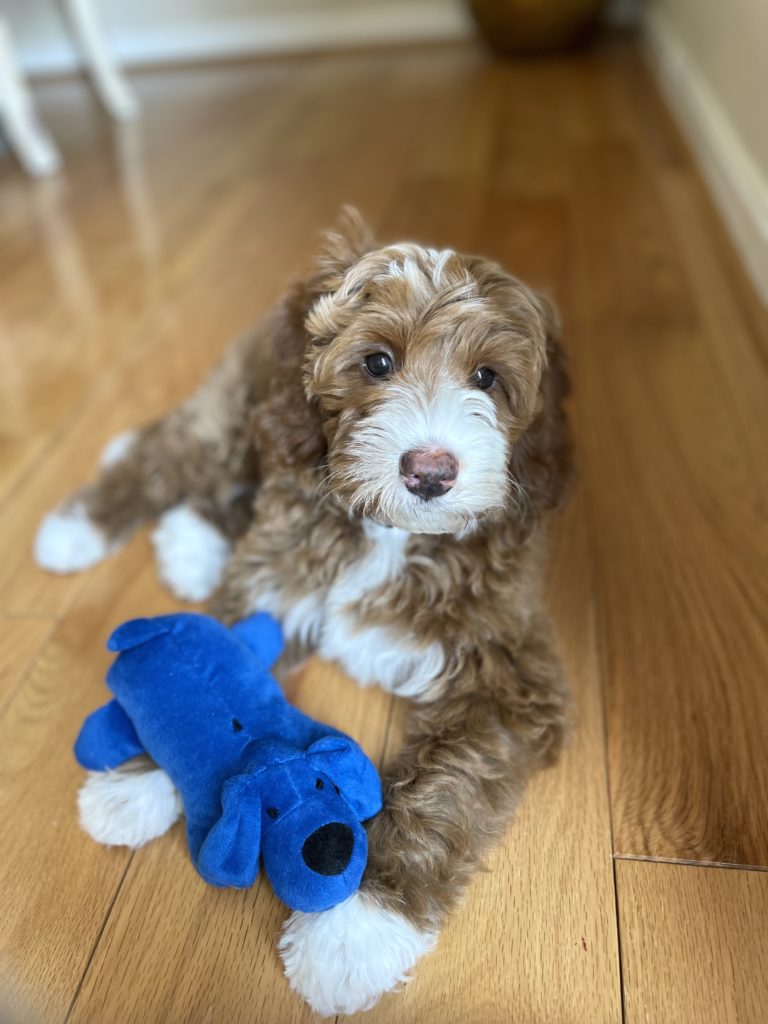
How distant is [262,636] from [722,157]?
8.36 ft

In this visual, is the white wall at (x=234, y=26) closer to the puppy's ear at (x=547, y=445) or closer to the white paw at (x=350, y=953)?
the puppy's ear at (x=547, y=445)

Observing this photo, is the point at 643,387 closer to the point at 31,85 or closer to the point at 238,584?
the point at 238,584

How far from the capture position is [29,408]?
221 cm

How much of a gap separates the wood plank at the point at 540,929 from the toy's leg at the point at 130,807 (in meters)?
0.35

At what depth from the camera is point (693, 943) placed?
1.07m

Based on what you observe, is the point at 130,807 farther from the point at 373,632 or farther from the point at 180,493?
the point at 180,493

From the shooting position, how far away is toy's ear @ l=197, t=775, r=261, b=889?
101cm

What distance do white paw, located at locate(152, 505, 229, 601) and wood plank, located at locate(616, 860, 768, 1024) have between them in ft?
2.95

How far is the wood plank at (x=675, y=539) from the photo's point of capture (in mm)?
1247

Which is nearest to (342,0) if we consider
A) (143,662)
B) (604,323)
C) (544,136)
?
(544,136)

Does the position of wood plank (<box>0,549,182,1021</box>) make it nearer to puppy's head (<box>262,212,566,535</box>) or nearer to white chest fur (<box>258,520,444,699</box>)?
white chest fur (<box>258,520,444,699</box>)

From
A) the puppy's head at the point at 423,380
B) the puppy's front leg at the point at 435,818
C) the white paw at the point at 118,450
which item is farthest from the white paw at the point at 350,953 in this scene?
the white paw at the point at 118,450

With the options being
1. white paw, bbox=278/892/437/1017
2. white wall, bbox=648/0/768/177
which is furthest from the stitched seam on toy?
white wall, bbox=648/0/768/177

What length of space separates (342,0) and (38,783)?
5863 millimetres
